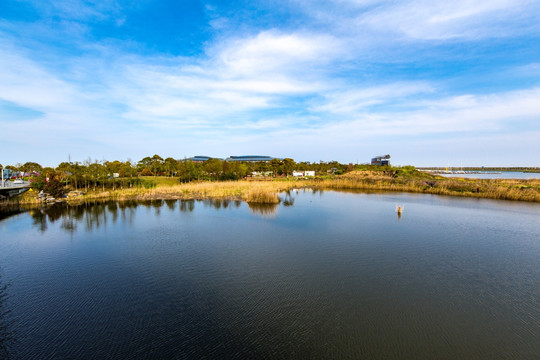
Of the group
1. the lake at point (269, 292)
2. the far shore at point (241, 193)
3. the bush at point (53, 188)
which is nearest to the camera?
the lake at point (269, 292)

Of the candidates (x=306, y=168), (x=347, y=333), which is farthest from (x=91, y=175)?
(x=306, y=168)

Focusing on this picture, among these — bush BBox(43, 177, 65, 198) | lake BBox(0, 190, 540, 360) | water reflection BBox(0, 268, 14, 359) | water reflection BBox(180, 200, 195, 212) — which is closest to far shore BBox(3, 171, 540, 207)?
bush BBox(43, 177, 65, 198)

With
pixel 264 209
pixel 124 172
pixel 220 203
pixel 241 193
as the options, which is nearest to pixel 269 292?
pixel 264 209

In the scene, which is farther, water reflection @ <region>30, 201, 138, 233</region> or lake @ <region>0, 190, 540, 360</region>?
water reflection @ <region>30, 201, 138, 233</region>

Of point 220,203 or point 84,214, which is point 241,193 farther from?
point 84,214

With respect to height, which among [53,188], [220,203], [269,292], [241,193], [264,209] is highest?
[53,188]

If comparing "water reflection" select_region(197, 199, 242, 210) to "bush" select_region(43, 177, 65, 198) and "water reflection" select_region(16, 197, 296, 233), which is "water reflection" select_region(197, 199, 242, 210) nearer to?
"water reflection" select_region(16, 197, 296, 233)

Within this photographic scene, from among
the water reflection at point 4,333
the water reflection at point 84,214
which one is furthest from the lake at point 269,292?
the water reflection at point 84,214

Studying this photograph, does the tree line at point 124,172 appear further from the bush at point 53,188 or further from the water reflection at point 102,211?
the water reflection at point 102,211

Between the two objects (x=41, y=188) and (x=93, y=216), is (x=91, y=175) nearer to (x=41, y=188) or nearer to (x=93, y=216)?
(x=41, y=188)
